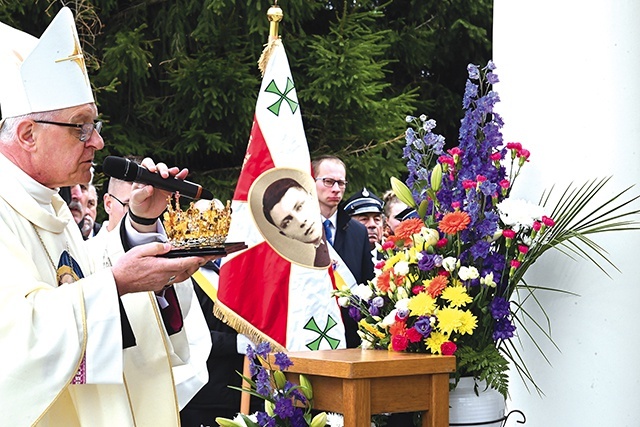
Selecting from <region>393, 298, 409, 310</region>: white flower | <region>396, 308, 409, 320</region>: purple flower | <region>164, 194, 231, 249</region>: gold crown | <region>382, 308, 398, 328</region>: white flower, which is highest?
<region>164, 194, 231, 249</region>: gold crown

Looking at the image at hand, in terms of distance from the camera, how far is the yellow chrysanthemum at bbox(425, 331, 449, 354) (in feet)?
10.6

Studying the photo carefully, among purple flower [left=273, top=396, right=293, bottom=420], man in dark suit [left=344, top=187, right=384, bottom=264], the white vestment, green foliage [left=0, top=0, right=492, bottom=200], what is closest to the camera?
the white vestment

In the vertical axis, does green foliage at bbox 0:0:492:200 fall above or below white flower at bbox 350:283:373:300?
above

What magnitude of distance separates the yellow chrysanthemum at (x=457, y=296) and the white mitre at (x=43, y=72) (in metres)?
1.31

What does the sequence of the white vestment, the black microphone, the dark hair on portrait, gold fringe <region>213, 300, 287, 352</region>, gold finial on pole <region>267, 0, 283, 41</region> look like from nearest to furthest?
the white vestment, the black microphone, gold fringe <region>213, 300, 287, 352</region>, the dark hair on portrait, gold finial on pole <region>267, 0, 283, 41</region>

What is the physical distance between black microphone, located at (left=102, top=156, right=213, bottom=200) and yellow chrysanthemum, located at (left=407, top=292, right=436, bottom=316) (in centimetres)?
73

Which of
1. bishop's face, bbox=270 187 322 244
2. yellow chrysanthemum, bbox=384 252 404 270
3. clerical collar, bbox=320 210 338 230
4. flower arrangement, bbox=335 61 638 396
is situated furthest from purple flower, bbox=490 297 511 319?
clerical collar, bbox=320 210 338 230

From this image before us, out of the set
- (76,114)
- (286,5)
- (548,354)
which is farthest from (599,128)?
(286,5)

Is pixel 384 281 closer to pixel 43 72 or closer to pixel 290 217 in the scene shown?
pixel 43 72

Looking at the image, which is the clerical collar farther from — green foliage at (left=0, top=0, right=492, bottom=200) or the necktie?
green foliage at (left=0, top=0, right=492, bottom=200)

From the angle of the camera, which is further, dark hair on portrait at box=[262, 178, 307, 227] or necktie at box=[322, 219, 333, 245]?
necktie at box=[322, 219, 333, 245]

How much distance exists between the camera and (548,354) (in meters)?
3.63

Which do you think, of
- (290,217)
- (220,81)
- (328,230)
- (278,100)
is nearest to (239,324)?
(290,217)

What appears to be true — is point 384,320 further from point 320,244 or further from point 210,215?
point 320,244
